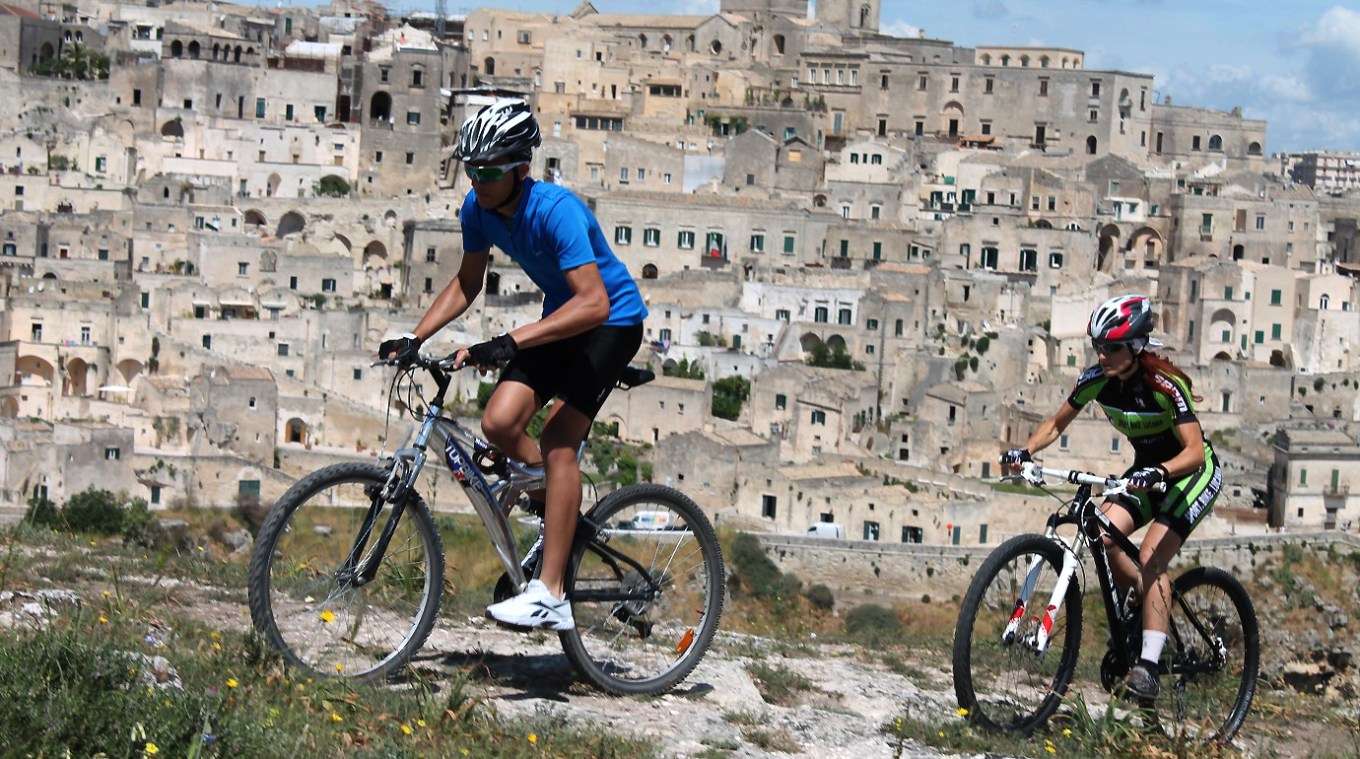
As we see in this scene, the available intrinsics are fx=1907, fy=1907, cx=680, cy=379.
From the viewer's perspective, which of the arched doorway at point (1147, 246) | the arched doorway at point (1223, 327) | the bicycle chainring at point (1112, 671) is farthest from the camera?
the arched doorway at point (1147, 246)

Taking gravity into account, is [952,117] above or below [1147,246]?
above

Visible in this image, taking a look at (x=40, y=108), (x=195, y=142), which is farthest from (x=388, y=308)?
(x=40, y=108)

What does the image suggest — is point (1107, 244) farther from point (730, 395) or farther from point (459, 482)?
point (459, 482)

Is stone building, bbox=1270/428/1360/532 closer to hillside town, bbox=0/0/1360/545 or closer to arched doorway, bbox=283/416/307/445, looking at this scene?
hillside town, bbox=0/0/1360/545

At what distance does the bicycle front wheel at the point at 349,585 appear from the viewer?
21.3 ft

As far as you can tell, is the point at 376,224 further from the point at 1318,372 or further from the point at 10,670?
the point at 10,670

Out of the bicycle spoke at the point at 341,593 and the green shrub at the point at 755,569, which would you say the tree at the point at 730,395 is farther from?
the bicycle spoke at the point at 341,593

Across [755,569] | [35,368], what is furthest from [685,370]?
[35,368]

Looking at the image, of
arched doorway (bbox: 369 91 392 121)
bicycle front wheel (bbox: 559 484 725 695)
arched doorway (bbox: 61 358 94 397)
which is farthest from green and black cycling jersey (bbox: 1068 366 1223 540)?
arched doorway (bbox: 369 91 392 121)

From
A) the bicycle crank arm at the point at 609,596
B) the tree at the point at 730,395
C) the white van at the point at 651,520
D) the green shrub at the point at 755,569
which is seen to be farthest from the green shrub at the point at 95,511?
the bicycle crank arm at the point at 609,596

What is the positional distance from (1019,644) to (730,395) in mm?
34315

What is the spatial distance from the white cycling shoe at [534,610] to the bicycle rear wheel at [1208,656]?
2.47m

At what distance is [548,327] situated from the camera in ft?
21.1

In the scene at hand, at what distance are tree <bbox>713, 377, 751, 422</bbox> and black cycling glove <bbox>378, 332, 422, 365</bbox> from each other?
34.2 metres
